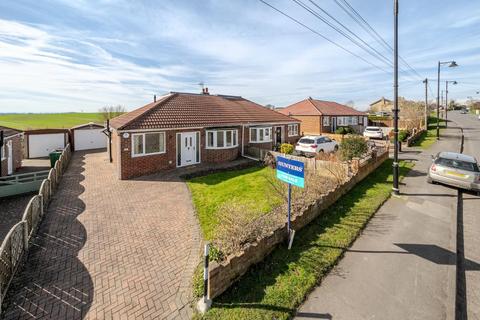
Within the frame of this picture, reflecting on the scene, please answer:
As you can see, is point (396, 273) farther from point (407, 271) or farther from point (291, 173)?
point (291, 173)

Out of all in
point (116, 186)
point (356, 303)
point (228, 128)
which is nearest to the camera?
point (356, 303)

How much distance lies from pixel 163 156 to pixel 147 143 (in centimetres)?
123

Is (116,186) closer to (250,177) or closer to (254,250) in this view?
(250,177)

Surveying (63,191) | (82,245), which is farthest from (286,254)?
(63,191)

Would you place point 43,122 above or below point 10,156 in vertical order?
above

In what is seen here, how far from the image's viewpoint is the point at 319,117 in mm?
34625

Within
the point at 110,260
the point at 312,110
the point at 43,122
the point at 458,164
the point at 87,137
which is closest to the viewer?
the point at 110,260

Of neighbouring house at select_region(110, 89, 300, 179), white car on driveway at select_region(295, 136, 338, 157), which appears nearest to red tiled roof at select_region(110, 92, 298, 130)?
neighbouring house at select_region(110, 89, 300, 179)

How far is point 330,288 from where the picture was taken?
5543 millimetres

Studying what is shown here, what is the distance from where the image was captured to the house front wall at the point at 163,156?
14484 millimetres

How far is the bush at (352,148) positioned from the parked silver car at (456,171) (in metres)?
3.37

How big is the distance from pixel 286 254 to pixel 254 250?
3.45 feet

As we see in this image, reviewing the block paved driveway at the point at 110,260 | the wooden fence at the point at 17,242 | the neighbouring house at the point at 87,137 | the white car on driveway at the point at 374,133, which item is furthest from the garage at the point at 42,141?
the white car on driveway at the point at 374,133

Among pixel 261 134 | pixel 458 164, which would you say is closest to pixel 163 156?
pixel 261 134
